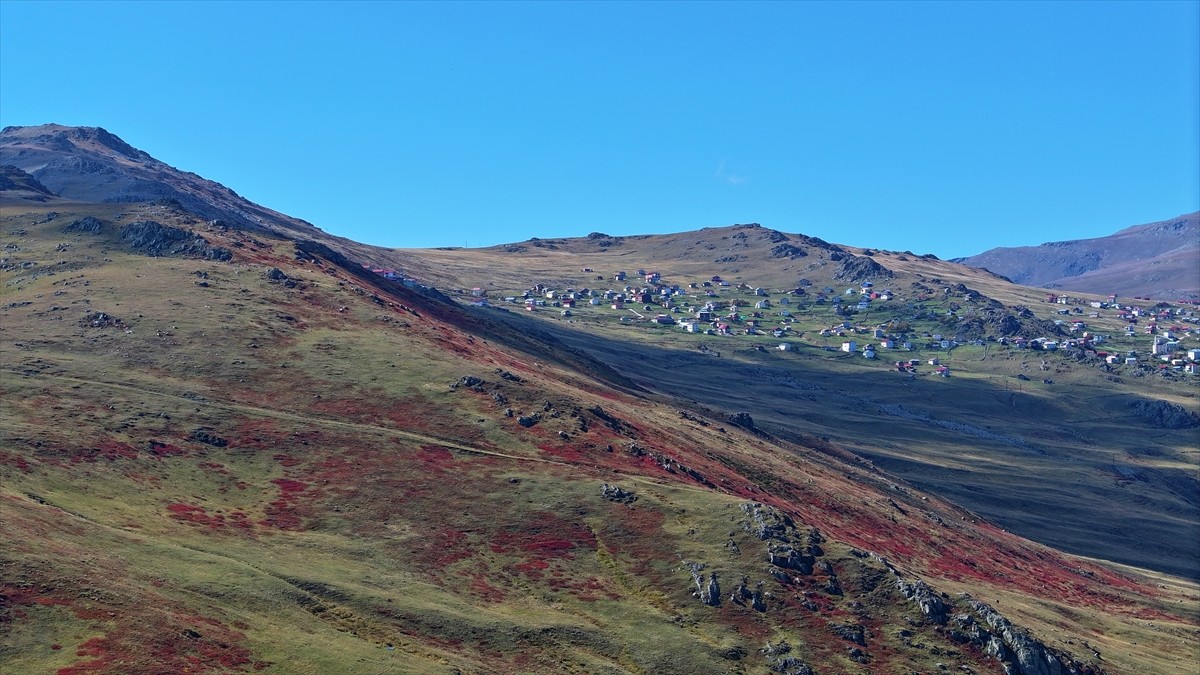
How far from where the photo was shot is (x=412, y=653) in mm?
87125

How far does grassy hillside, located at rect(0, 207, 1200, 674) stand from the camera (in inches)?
3430

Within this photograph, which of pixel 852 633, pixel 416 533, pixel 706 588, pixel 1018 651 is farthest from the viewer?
pixel 416 533

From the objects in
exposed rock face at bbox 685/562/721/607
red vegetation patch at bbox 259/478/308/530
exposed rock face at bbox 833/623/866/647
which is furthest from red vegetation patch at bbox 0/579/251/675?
exposed rock face at bbox 833/623/866/647

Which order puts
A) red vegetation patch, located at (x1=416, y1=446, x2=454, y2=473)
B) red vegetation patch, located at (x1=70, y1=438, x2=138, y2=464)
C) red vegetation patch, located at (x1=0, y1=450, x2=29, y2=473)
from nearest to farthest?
red vegetation patch, located at (x1=0, y1=450, x2=29, y2=473) → red vegetation patch, located at (x1=70, y1=438, x2=138, y2=464) → red vegetation patch, located at (x1=416, y1=446, x2=454, y2=473)

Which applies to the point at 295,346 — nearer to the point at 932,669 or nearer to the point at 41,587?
the point at 41,587

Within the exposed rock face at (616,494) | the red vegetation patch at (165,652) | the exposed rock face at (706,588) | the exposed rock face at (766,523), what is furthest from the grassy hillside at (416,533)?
the exposed rock face at (766,523)

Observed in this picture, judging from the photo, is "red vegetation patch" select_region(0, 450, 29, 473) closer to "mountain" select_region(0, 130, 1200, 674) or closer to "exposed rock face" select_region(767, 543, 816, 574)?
"mountain" select_region(0, 130, 1200, 674)

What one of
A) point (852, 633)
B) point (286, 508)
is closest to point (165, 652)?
point (286, 508)

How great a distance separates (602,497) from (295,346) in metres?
63.9

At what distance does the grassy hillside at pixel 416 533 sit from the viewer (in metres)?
87.1

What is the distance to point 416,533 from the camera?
117500 millimetres

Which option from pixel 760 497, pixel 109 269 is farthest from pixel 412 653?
pixel 109 269

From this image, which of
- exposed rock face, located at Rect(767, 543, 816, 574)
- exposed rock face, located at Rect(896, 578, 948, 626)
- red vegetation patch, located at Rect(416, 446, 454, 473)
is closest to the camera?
exposed rock face, located at Rect(896, 578, 948, 626)

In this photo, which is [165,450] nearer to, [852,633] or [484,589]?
[484,589]
